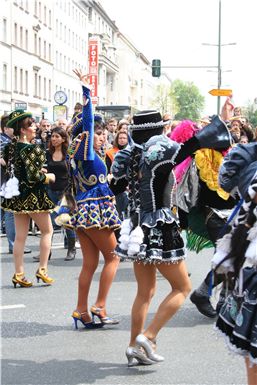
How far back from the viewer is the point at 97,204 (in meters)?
5.95

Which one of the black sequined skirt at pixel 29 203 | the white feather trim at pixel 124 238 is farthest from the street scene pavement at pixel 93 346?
the black sequined skirt at pixel 29 203

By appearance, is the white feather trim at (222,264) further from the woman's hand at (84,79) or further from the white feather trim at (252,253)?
the woman's hand at (84,79)

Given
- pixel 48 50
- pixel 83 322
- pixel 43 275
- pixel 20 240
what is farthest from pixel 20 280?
pixel 48 50

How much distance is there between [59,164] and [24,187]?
2.74 m

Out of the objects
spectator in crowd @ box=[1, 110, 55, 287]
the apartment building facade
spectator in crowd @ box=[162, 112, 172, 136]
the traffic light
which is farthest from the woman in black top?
the traffic light

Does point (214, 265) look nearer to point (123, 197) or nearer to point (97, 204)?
point (97, 204)

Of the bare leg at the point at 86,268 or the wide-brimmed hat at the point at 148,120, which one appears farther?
the bare leg at the point at 86,268

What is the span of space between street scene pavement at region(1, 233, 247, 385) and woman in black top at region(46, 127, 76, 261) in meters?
1.97

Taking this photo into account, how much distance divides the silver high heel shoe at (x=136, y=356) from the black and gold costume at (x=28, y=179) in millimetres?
3100

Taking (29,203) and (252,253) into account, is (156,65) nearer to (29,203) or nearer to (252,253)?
(29,203)

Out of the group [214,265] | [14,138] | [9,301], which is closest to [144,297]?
[214,265]

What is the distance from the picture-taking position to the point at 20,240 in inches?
301

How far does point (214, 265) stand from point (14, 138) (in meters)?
4.79

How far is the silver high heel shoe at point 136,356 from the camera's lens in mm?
4918
